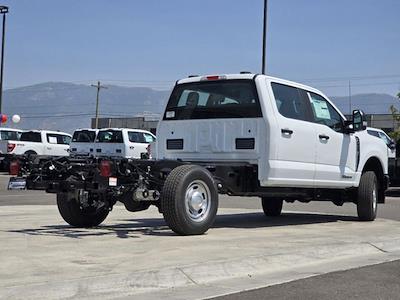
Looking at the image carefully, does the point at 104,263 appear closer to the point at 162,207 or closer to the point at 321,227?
the point at 162,207

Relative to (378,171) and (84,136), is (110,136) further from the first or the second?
(378,171)

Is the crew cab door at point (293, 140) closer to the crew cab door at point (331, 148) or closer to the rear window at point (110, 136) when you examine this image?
the crew cab door at point (331, 148)

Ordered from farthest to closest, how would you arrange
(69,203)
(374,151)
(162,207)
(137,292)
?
(374,151) < (69,203) < (162,207) < (137,292)

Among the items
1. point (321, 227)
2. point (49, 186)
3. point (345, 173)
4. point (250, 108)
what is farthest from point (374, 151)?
point (49, 186)

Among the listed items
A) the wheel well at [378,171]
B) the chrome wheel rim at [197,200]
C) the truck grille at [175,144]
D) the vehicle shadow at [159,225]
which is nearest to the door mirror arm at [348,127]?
the wheel well at [378,171]

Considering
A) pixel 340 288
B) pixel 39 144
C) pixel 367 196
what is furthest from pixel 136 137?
pixel 340 288

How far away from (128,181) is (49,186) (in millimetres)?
1061

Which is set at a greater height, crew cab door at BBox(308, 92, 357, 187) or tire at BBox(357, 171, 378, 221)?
crew cab door at BBox(308, 92, 357, 187)

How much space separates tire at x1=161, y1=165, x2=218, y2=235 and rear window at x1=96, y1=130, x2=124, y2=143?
18.6 meters

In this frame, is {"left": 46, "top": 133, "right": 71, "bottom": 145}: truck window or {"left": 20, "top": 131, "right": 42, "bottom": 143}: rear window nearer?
{"left": 20, "top": 131, "right": 42, "bottom": 143}: rear window

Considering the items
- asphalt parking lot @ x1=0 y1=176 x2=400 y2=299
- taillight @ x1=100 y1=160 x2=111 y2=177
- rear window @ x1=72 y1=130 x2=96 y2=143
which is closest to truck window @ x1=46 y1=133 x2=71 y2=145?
rear window @ x1=72 y1=130 x2=96 y2=143

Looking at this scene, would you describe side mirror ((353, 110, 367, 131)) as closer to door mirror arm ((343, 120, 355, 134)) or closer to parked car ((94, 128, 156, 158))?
door mirror arm ((343, 120, 355, 134))

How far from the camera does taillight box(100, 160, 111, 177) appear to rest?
8359 millimetres

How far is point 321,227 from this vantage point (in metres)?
11.0
